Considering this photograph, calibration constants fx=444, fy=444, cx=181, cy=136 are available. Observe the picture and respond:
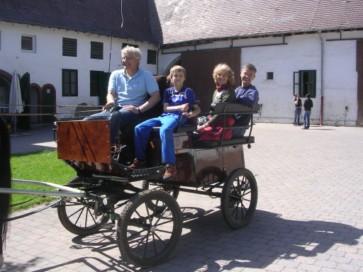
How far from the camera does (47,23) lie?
21625 mm

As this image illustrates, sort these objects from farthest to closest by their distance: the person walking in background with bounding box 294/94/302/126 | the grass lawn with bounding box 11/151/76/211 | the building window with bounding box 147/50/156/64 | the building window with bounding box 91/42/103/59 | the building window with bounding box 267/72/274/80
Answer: the building window with bounding box 147/50/156/64 → the building window with bounding box 91/42/103/59 → the building window with bounding box 267/72/274/80 → the person walking in background with bounding box 294/94/302/126 → the grass lawn with bounding box 11/151/76/211

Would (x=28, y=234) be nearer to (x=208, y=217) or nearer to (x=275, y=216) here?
(x=208, y=217)

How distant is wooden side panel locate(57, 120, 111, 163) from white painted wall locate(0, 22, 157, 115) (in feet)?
47.5

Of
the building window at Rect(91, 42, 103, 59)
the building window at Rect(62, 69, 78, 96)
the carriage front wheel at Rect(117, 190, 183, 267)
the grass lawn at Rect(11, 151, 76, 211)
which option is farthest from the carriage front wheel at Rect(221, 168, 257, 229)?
the building window at Rect(91, 42, 103, 59)

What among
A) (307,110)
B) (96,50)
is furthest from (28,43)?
(307,110)

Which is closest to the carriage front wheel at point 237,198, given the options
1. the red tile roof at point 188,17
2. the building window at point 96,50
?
the red tile roof at point 188,17

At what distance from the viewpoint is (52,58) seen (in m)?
22.4

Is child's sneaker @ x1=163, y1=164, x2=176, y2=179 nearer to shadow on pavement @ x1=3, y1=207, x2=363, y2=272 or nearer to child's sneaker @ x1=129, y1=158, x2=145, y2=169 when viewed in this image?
child's sneaker @ x1=129, y1=158, x2=145, y2=169

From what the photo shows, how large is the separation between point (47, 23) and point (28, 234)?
18.5 meters

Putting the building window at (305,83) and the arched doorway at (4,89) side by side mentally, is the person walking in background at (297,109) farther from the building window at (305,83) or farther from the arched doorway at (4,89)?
the arched doorway at (4,89)

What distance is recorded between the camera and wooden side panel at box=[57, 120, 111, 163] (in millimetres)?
3988

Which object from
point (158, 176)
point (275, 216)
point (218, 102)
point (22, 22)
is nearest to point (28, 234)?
point (158, 176)

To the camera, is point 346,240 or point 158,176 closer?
point 158,176

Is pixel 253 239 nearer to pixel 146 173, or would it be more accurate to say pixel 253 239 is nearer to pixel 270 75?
pixel 146 173
